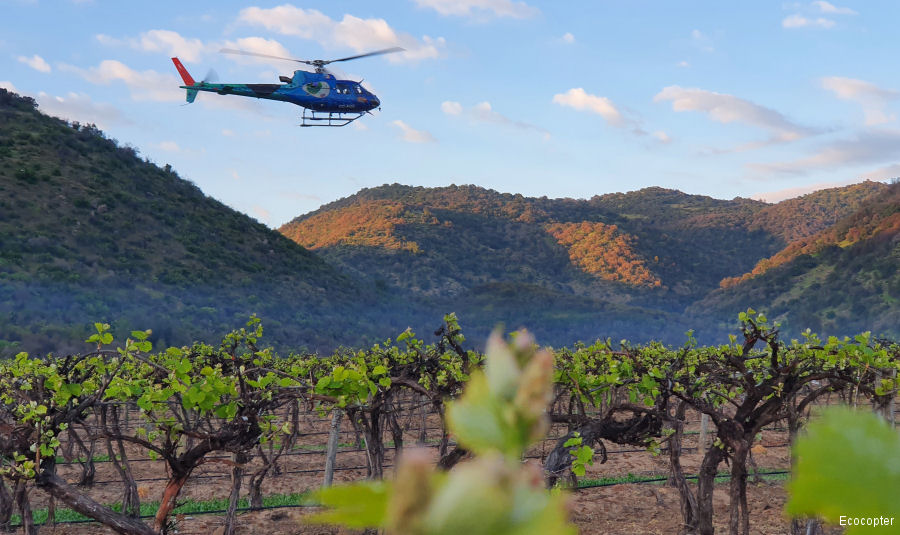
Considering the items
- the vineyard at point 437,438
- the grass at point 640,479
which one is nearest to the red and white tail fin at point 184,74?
the vineyard at point 437,438

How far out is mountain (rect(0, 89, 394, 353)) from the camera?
104 ft

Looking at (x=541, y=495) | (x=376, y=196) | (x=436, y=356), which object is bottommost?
(x=436, y=356)

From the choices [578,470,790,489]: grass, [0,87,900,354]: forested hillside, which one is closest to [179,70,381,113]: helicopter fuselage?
[0,87,900,354]: forested hillside

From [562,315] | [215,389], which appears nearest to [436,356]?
[215,389]

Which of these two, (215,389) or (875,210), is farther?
(875,210)

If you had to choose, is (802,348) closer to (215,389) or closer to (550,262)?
(215,389)

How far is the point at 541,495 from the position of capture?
0.78ft

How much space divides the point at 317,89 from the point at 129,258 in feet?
68.8

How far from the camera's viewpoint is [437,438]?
17.0 meters

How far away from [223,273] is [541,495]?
44.2 m

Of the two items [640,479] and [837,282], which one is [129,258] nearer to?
[640,479]

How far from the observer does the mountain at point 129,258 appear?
104 ft

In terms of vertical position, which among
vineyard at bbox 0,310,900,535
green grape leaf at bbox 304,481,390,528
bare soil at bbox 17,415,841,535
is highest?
green grape leaf at bbox 304,481,390,528

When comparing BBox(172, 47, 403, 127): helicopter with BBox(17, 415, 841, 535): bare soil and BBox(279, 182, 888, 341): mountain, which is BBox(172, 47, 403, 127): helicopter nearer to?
BBox(17, 415, 841, 535): bare soil
